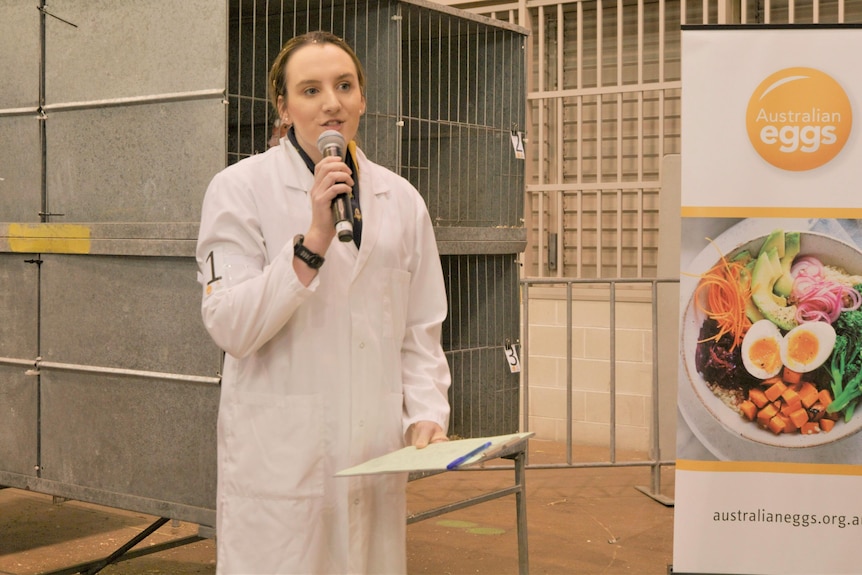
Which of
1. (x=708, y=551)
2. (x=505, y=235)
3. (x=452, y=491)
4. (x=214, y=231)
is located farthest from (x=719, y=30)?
(x=452, y=491)

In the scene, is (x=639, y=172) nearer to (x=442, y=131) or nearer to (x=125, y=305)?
(x=442, y=131)

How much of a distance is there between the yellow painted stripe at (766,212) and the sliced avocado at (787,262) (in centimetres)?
7

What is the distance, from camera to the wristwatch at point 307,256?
1.75 meters

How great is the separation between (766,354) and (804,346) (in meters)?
0.12

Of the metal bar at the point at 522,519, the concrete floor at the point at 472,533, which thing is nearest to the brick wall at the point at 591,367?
the concrete floor at the point at 472,533

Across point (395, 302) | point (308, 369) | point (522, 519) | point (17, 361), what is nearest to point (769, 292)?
point (522, 519)

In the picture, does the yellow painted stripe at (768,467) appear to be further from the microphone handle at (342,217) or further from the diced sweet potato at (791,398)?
the microphone handle at (342,217)

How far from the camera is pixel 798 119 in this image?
3.21 m

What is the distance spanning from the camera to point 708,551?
3.27 meters

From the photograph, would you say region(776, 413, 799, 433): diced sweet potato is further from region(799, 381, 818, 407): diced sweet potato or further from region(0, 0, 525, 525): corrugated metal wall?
region(0, 0, 525, 525): corrugated metal wall

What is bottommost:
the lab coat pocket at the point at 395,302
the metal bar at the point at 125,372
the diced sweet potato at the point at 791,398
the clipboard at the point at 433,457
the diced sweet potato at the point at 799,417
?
the diced sweet potato at the point at 799,417

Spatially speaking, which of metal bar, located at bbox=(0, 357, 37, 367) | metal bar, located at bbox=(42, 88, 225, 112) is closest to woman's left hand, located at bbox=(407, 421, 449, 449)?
metal bar, located at bbox=(42, 88, 225, 112)

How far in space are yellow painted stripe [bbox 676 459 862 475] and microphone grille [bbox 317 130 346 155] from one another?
1.92 m

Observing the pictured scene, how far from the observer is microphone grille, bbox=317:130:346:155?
1836 millimetres
